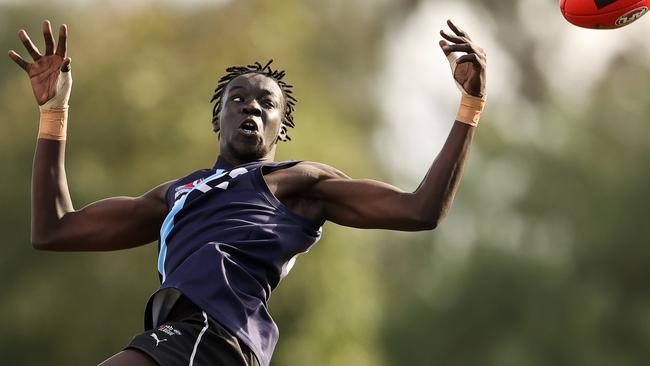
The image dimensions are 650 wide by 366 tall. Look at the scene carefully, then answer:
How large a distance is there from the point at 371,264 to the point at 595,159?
17.7 feet

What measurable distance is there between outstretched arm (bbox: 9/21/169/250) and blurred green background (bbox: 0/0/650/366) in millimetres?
9494

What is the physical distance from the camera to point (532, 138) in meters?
22.8

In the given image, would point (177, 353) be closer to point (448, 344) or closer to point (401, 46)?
point (448, 344)

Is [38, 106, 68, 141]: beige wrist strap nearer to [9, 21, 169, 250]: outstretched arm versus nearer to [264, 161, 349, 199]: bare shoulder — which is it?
[9, 21, 169, 250]: outstretched arm

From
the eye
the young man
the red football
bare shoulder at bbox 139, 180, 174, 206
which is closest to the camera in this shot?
the young man

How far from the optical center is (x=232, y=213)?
6805 millimetres

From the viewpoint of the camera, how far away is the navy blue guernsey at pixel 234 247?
6496 millimetres

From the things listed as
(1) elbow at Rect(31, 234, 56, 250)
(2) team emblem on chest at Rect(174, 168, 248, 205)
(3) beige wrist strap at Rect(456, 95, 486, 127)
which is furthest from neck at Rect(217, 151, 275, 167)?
(3) beige wrist strap at Rect(456, 95, 486, 127)

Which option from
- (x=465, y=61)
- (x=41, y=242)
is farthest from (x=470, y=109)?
(x=41, y=242)

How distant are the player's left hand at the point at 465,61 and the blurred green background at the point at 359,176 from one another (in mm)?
10494

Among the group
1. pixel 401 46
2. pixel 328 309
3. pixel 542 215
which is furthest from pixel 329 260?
pixel 401 46

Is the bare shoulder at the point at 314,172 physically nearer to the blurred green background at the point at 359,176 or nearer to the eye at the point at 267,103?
the eye at the point at 267,103

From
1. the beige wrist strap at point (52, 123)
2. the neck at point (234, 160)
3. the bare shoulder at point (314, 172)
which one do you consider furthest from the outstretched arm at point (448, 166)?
the beige wrist strap at point (52, 123)

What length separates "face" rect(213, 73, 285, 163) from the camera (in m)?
7.40
